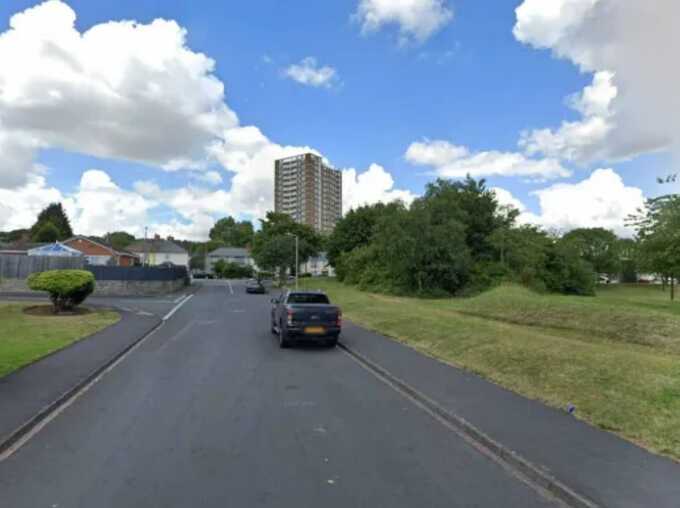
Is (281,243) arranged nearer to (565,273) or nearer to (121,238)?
(565,273)

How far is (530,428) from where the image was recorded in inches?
242

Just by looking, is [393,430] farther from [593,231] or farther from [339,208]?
[339,208]

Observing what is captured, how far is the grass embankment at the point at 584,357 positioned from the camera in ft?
21.1

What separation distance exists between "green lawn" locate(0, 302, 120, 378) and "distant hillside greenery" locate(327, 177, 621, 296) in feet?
76.3

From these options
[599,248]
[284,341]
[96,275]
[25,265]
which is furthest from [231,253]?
[284,341]

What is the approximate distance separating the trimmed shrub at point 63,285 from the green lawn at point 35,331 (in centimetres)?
106

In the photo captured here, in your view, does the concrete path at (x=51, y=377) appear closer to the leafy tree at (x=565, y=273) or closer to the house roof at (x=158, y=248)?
the leafy tree at (x=565, y=273)

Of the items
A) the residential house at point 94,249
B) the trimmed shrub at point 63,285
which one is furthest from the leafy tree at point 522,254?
the residential house at point 94,249

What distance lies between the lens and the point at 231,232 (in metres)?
139

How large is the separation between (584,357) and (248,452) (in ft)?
22.1

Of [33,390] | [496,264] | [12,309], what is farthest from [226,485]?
[496,264]

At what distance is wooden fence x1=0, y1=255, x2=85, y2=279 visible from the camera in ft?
115

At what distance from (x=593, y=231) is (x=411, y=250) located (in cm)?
5211

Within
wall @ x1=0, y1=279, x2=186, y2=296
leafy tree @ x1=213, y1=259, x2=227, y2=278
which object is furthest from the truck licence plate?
→ leafy tree @ x1=213, y1=259, x2=227, y2=278
